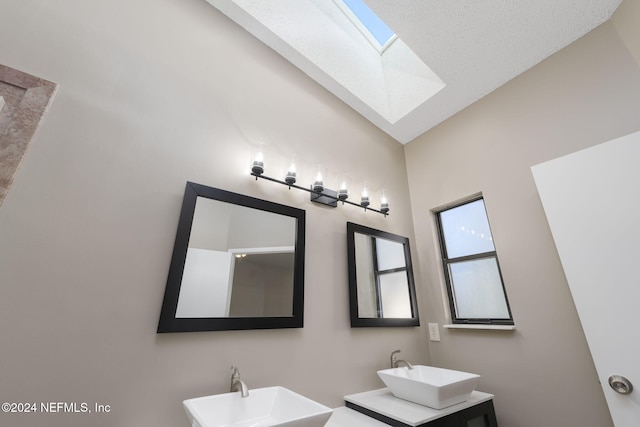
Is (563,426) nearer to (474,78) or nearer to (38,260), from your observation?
(474,78)

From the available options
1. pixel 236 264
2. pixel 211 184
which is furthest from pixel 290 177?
pixel 236 264

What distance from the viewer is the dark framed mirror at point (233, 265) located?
46.4 inches

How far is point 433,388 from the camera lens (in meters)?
1.28

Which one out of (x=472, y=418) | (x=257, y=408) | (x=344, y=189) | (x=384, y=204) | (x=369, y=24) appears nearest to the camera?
(x=257, y=408)

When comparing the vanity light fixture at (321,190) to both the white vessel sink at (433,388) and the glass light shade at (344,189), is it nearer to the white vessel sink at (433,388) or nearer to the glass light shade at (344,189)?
the glass light shade at (344,189)

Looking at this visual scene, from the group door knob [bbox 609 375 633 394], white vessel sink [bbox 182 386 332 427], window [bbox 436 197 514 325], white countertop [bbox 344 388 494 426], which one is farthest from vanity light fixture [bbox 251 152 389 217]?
door knob [bbox 609 375 633 394]

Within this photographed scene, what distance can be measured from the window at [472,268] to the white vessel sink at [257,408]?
1514mm

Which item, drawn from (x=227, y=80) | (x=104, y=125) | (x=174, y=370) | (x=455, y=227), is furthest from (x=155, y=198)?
(x=455, y=227)

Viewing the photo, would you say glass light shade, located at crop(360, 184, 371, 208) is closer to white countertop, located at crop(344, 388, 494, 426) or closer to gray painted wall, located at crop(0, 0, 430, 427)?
gray painted wall, located at crop(0, 0, 430, 427)

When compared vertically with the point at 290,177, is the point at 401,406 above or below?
below

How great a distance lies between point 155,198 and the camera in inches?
48.2

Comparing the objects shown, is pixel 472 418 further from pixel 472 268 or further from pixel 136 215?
pixel 136 215

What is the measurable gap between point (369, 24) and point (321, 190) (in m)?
1.94

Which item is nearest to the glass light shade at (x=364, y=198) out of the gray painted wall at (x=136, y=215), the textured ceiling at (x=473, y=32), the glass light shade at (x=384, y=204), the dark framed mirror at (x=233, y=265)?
the glass light shade at (x=384, y=204)
